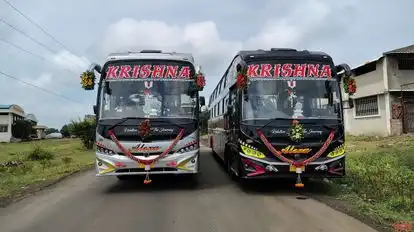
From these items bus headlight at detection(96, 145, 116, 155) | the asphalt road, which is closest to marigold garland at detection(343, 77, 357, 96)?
the asphalt road

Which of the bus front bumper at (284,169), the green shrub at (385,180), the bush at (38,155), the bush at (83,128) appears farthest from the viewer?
the bush at (83,128)

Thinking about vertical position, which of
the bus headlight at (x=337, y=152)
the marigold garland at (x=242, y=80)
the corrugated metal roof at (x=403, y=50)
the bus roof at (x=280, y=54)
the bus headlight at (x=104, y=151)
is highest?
the corrugated metal roof at (x=403, y=50)

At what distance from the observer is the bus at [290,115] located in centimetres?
1004

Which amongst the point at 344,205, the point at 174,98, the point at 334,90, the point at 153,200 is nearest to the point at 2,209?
the point at 153,200

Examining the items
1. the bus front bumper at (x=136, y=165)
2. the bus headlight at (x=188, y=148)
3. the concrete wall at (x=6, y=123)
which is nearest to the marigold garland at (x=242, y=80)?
the bus headlight at (x=188, y=148)

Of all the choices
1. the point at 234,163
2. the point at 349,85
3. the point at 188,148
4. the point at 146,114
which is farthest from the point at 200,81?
the point at 349,85

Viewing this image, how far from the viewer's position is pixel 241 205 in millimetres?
8969

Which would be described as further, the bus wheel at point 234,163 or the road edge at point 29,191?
the bus wheel at point 234,163

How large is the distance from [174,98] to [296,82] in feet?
9.72

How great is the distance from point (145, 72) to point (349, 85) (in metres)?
4.95

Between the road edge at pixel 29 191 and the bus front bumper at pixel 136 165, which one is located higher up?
the bus front bumper at pixel 136 165

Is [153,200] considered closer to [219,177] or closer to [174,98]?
[174,98]

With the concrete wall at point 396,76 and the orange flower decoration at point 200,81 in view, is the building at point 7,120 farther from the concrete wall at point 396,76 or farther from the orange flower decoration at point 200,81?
the orange flower decoration at point 200,81

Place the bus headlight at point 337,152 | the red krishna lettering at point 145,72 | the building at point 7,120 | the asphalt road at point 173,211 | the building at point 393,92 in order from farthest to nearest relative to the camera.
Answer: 1. the building at point 7,120
2. the building at point 393,92
3. the red krishna lettering at point 145,72
4. the bus headlight at point 337,152
5. the asphalt road at point 173,211
